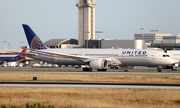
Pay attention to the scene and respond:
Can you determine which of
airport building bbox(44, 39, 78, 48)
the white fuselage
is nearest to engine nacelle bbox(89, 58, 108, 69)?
the white fuselage

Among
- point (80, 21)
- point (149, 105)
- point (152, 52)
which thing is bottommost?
point (149, 105)

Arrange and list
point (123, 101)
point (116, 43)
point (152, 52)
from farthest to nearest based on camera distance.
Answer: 1. point (116, 43)
2. point (152, 52)
3. point (123, 101)

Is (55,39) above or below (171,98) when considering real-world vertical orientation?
above

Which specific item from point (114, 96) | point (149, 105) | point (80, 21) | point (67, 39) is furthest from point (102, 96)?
point (67, 39)

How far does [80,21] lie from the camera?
166m

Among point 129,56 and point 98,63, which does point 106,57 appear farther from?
point 129,56

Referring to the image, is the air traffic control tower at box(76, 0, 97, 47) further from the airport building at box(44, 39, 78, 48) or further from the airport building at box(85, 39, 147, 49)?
the airport building at box(85, 39, 147, 49)

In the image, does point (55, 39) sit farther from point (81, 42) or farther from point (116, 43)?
point (116, 43)

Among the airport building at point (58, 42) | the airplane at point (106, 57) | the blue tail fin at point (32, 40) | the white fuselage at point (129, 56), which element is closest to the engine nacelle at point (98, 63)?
the airplane at point (106, 57)

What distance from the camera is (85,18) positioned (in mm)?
164375

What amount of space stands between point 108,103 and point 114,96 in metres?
3.40

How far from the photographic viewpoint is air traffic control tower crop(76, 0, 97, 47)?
164 metres

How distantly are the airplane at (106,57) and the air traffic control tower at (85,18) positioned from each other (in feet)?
313

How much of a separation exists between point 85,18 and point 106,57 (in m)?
104
